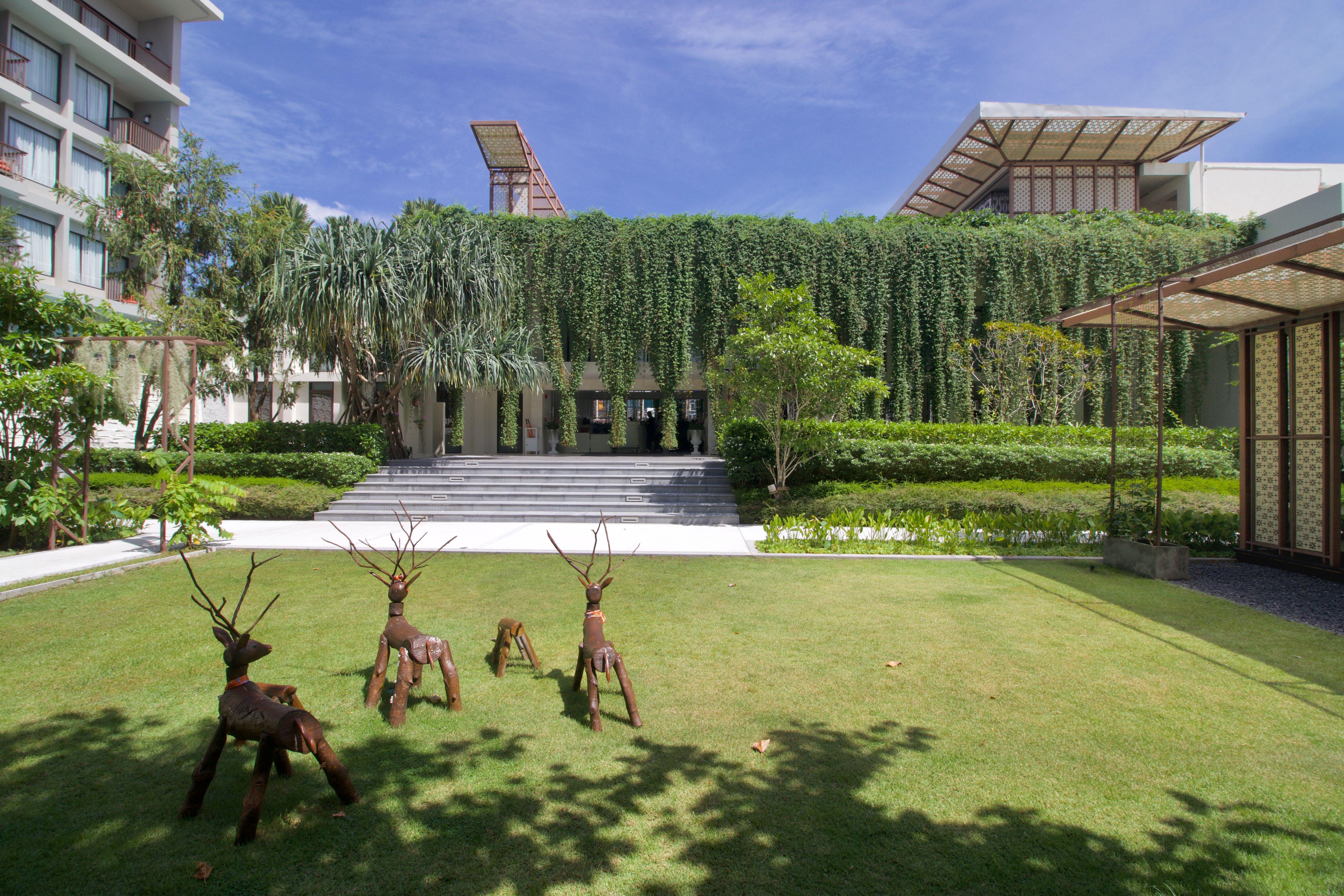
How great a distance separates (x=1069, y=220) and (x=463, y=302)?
18627 mm

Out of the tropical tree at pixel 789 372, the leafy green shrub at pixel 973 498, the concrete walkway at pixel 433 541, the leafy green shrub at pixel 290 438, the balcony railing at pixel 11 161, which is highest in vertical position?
the balcony railing at pixel 11 161

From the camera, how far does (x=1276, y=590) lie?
6555 millimetres

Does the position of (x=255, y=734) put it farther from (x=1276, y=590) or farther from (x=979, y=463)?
(x=979, y=463)

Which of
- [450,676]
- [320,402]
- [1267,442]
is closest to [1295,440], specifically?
[1267,442]

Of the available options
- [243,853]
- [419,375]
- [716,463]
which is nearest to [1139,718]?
[243,853]

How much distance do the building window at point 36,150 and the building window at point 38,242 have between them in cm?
109

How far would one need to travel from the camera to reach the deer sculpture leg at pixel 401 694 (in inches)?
130

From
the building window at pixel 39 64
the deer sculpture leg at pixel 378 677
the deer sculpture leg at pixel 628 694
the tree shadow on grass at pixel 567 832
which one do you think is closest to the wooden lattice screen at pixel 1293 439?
the tree shadow on grass at pixel 567 832

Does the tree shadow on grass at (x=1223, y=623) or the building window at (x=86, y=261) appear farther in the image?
the building window at (x=86, y=261)

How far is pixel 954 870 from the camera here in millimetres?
2232

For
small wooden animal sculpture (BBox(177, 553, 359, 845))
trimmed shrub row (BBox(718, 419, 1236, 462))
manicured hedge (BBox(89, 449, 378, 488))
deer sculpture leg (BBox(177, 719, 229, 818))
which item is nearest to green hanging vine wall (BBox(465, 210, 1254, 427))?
trimmed shrub row (BBox(718, 419, 1236, 462))

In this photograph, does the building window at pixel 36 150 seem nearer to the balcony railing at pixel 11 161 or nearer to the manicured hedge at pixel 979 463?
the balcony railing at pixel 11 161

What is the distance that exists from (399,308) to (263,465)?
14.2 ft

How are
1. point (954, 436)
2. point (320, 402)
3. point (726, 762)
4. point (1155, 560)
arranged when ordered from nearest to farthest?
point (726, 762), point (1155, 560), point (954, 436), point (320, 402)
